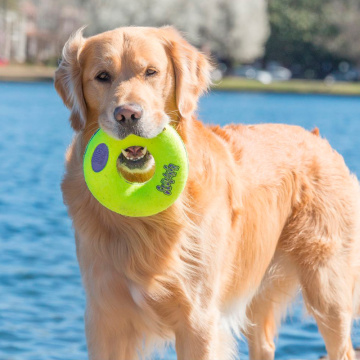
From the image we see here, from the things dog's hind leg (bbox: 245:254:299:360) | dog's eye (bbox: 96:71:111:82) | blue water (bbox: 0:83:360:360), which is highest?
dog's eye (bbox: 96:71:111:82)

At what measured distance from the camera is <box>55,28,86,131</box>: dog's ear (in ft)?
13.0

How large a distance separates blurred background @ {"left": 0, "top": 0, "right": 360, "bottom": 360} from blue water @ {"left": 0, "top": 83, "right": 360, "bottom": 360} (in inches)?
0.8

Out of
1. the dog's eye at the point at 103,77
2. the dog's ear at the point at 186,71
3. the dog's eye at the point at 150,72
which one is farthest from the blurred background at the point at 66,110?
the dog's eye at the point at 103,77

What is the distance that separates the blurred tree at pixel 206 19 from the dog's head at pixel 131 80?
45.1 meters

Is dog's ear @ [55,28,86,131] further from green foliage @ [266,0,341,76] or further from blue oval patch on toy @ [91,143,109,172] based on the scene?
green foliage @ [266,0,341,76]

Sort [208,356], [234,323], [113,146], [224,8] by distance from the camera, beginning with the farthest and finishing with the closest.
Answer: [224,8], [234,323], [208,356], [113,146]

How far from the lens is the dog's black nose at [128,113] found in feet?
11.8

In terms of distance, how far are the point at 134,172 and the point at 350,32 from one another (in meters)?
63.6

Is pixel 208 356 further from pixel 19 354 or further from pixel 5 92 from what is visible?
pixel 5 92

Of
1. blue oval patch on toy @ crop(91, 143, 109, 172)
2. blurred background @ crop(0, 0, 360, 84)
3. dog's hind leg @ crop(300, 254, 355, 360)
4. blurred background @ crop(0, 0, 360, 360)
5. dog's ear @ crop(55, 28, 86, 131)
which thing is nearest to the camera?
blue oval patch on toy @ crop(91, 143, 109, 172)

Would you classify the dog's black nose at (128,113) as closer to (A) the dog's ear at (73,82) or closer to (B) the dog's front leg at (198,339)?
(A) the dog's ear at (73,82)

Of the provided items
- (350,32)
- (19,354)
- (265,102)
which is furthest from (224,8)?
(19,354)

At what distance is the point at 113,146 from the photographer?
12.4 feet

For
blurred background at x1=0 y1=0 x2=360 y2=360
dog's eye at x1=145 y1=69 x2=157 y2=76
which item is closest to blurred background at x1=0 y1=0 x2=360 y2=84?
blurred background at x1=0 y1=0 x2=360 y2=360
